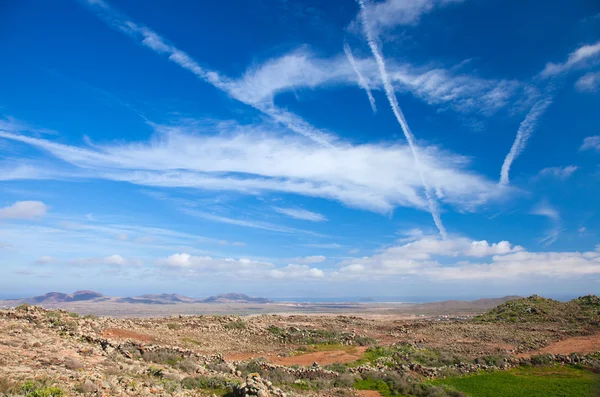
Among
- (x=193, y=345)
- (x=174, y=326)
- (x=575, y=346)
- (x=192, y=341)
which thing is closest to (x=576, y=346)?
(x=575, y=346)

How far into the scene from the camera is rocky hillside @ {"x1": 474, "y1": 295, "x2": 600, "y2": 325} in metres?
48.4

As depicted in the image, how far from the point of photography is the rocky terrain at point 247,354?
1443 cm

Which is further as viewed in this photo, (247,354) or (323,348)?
(323,348)

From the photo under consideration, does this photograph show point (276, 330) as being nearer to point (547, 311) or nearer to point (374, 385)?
point (374, 385)

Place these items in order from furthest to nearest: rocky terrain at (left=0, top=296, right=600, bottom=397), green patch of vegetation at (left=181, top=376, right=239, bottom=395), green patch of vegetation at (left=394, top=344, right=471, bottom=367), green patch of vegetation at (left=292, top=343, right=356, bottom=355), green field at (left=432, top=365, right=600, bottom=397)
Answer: green patch of vegetation at (left=292, top=343, right=356, bottom=355)
green patch of vegetation at (left=394, top=344, right=471, bottom=367)
green field at (left=432, top=365, right=600, bottom=397)
green patch of vegetation at (left=181, top=376, right=239, bottom=395)
rocky terrain at (left=0, top=296, right=600, bottom=397)

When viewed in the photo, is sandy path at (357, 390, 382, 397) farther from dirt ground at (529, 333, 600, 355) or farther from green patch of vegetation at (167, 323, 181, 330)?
green patch of vegetation at (167, 323, 181, 330)

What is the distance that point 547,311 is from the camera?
5300 centimetres

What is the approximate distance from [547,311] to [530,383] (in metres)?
39.2

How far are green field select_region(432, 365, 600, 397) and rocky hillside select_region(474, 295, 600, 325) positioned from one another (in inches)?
1118

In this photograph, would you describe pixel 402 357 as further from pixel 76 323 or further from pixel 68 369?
pixel 76 323

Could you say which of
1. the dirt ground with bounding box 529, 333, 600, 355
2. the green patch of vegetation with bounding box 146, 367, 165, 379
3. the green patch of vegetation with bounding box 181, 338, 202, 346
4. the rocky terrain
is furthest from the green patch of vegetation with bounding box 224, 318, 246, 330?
the dirt ground with bounding box 529, 333, 600, 355

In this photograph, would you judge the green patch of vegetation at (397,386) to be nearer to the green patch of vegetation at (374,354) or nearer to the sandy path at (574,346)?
the green patch of vegetation at (374,354)

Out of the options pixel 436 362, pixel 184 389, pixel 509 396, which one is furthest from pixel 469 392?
pixel 184 389

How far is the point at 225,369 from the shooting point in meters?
21.0
